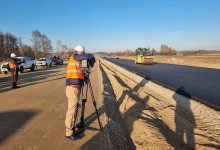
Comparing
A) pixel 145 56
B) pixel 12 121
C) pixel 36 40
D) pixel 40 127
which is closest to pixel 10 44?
pixel 36 40

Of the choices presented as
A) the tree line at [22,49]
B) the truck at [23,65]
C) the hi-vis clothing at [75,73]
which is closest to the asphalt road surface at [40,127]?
the hi-vis clothing at [75,73]

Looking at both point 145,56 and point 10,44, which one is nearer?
point 145,56

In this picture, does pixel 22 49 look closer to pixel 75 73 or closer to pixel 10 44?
pixel 10 44

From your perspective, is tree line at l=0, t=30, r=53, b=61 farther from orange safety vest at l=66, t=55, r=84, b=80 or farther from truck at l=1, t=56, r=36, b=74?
orange safety vest at l=66, t=55, r=84, b=80

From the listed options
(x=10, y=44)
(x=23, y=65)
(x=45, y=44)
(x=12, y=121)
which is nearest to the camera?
(x=12, y=121)

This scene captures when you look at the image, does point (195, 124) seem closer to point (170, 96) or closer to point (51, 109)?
point (170, 96)

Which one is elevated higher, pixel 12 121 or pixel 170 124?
pixel 12 121

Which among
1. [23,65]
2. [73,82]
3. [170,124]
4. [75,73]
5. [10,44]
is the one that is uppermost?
[10,44]

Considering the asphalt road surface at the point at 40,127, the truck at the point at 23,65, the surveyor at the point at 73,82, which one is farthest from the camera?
the truck at the point at 23,65

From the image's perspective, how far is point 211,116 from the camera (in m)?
7.89

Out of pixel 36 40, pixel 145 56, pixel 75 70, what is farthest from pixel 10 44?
pixel 75 70

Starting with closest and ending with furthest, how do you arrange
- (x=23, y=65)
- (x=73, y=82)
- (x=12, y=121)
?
(x=73, y=82) < (x=12, y=121) < (x=23, y=65)

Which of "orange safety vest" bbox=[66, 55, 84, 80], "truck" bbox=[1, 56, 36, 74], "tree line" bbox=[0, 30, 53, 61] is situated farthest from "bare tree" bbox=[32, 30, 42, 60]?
"orange safety vest" bbox=[66, 55, 84, 80]

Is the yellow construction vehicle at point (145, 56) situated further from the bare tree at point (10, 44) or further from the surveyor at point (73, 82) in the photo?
the bare tree at point (10, 44)
